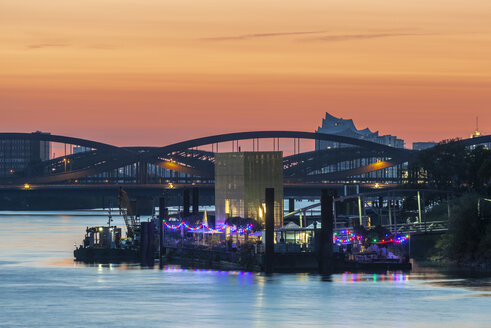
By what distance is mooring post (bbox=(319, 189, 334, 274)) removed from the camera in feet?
240

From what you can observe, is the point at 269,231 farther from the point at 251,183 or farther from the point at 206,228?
Result: the point at 206,228

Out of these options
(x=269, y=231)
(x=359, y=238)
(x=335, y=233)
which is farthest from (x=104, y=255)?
(x=269, y=231)

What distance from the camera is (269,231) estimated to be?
7350 centimetres

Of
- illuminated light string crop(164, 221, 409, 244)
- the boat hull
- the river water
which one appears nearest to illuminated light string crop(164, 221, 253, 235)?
illuminated light string crop(164, 221, 409, 244)

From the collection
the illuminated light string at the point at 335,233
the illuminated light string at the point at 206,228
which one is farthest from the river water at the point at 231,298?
the illuminated light string at the point at 206,228

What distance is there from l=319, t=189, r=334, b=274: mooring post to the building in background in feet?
65.4

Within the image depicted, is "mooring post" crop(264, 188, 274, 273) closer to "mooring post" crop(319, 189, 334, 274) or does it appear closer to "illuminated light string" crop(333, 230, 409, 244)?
"mooring post" crop(319, 189, 334, 274)

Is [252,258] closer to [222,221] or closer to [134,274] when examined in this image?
[134,274]

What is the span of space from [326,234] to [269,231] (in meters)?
→ 3.49

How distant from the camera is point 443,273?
77.7 meters

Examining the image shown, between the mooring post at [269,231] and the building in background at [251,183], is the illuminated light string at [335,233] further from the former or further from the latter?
the mooring post at [269,231]

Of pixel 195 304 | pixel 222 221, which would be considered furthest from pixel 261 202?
pixel 195 304

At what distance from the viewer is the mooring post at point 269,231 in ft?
241

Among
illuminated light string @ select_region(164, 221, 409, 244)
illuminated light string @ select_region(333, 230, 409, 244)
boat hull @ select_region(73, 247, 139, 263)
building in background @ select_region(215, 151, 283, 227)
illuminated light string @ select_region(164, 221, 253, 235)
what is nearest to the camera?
illuminated light string @ select_region(333, 230, 409, 244)
